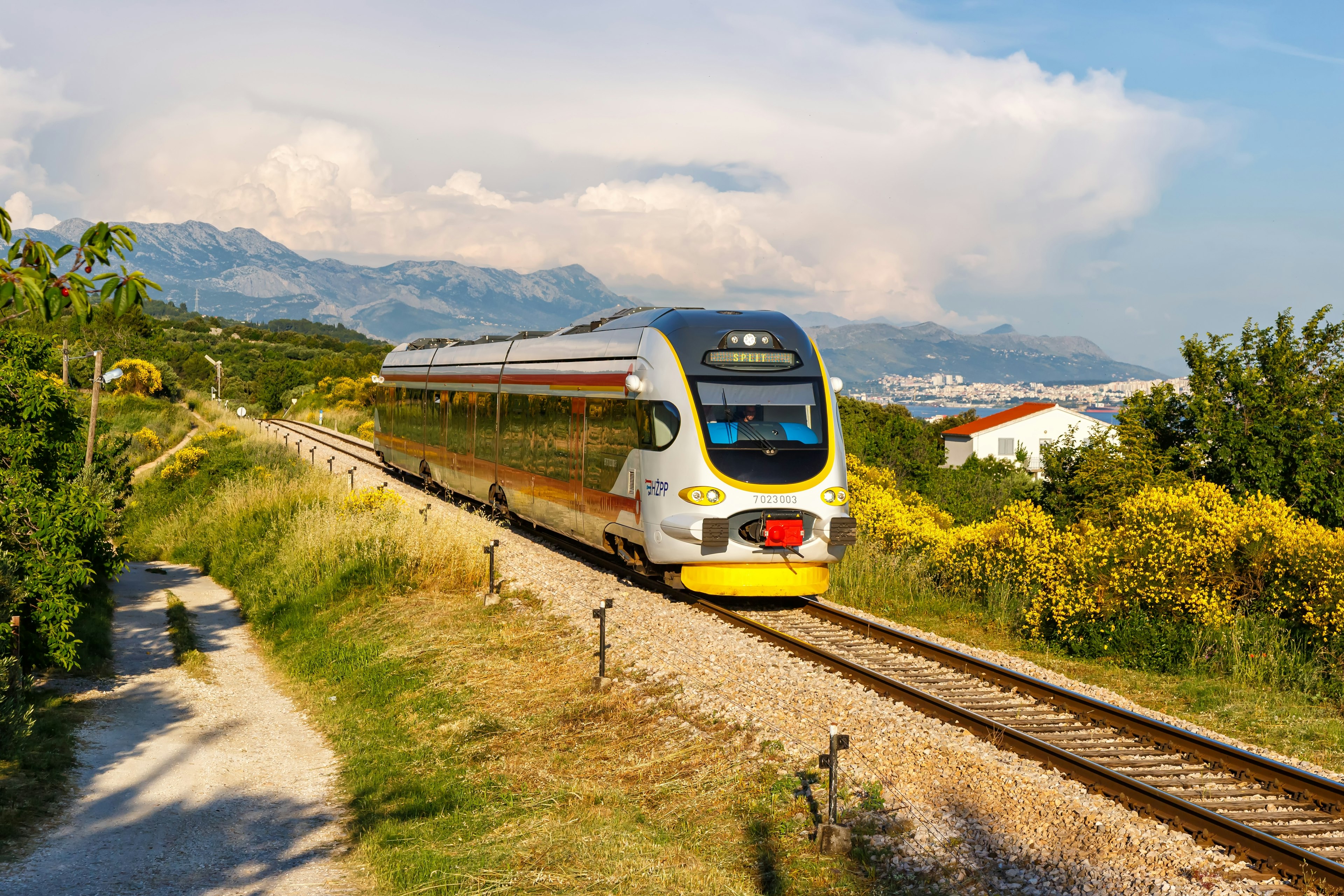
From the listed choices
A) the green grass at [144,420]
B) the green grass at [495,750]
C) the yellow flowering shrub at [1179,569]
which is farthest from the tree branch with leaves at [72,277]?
the green grass at [144,420]

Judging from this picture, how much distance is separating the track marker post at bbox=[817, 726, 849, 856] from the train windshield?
6058 millimetres

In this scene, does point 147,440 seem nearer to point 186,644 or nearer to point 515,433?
point 515,433

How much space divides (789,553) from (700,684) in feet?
10.6

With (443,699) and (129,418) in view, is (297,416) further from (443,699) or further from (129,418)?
(443,699)

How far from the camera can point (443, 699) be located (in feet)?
34.6

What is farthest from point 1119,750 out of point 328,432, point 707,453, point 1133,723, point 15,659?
point 328,432

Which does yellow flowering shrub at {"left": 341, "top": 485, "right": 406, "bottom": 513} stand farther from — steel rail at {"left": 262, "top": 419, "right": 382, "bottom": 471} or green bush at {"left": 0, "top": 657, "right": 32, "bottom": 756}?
steel rail at {"left": 262, "top": 419, "right": 382, "bottom": 471}

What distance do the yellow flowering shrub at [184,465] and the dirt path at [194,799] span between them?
21906mm

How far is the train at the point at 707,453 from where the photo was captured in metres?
12.2

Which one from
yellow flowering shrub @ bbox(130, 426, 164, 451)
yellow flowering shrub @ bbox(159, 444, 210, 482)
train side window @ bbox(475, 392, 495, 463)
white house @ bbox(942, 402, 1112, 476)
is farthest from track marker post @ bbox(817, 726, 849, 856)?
white house @ bbox(942, 402, 1112, 476)

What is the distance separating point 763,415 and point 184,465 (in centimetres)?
2901

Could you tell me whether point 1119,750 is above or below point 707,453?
below

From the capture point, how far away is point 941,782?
7.09 m

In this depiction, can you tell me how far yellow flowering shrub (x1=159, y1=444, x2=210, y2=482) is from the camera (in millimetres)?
34344
